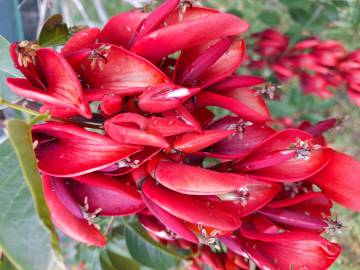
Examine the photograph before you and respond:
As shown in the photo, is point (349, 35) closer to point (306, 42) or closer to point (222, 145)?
point (306, 42)

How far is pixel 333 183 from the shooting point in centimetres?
68

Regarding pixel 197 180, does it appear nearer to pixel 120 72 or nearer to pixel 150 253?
pixel 120 72

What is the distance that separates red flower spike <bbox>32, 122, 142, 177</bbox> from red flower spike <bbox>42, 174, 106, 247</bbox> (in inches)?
1.1

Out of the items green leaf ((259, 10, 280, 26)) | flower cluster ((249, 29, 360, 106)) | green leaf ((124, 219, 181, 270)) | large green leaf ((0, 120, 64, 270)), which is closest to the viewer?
large green leaf ((0, 120, 64, 270))

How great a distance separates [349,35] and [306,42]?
1.62 ft

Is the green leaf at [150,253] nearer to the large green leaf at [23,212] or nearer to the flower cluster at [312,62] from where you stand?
the large green leaf at [23,212]

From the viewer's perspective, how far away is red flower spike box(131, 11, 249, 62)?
578 mm

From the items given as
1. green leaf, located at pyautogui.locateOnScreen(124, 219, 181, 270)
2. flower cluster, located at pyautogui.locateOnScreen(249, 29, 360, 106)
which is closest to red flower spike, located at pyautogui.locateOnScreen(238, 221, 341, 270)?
green leaf, located at pyautogui.locateOnScreen(124, 219, 181, 270)

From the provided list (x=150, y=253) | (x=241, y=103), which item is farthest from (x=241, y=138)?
(x=150, y=253)

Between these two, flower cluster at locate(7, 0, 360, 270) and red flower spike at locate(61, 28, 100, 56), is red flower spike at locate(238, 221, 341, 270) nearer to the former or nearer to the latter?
flower cluster at locate(7, 0, 360, 270)

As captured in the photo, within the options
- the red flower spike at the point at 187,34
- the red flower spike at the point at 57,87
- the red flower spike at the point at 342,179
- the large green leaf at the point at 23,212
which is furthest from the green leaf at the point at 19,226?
the red flower spike at the point at 342,179

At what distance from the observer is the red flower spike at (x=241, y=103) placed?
68 cm

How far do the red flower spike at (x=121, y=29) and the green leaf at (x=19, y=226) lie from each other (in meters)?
0.21

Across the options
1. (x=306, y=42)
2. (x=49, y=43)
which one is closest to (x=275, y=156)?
(x=49, y=43)
